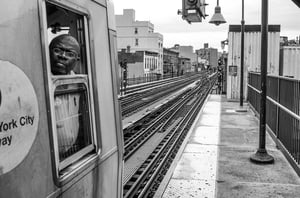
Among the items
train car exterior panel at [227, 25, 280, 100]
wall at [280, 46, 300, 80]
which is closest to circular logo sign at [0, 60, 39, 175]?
train car exterior panel at [227, 25, 280, 100]

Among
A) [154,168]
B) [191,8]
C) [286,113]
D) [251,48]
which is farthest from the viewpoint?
[251,48]

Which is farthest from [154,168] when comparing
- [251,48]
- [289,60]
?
[289,60]

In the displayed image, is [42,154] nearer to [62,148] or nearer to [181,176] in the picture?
[62,148]

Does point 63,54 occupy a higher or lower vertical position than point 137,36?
lower

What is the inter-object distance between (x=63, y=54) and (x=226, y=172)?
541 cm

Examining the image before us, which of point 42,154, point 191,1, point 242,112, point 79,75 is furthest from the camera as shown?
point 242,112

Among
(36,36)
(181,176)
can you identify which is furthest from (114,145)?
(181,176)

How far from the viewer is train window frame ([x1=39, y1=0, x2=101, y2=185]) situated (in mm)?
2410

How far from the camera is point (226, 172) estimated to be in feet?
24.3

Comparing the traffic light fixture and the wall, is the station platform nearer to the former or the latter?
the traffic light fixture

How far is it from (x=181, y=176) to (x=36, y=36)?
5.36 m

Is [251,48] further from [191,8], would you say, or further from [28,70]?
[28,70]

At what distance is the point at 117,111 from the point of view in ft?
12.8

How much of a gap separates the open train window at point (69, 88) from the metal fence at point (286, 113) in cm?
510
